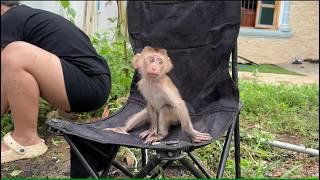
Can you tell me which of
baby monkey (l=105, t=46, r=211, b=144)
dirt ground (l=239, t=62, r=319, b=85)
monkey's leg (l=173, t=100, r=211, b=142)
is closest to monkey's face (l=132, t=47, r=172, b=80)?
baby monkey (l=105, t=46, r=211, b=144)

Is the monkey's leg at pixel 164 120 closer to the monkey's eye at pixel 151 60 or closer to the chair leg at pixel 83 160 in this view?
the monkey's eye at pixel 151 60

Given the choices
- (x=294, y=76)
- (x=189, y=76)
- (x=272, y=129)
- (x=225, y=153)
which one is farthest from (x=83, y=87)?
(x=294, y=76)

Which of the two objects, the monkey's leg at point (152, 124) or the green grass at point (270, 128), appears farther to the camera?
the green grass at point (270, 128)

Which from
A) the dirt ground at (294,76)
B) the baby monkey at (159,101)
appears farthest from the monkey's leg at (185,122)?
the dirt ground at (294,76)

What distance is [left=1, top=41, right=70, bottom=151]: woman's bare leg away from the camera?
97 cm

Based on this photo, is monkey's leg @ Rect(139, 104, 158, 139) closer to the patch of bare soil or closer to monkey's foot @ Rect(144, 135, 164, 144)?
monkey's foot @ Rect(144, 135, 164, 144)

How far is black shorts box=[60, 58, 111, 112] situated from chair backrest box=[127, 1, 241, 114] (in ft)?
0.47

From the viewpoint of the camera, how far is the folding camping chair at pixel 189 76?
1.46 meters

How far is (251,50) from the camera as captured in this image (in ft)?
22.7

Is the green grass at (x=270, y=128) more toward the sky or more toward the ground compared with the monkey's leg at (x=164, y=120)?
more toward the ground

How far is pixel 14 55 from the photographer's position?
39.6 inches

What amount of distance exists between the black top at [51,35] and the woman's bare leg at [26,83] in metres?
0.04

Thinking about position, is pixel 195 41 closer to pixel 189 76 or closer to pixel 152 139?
pixel 189 76

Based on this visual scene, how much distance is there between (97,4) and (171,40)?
7.02 feet
